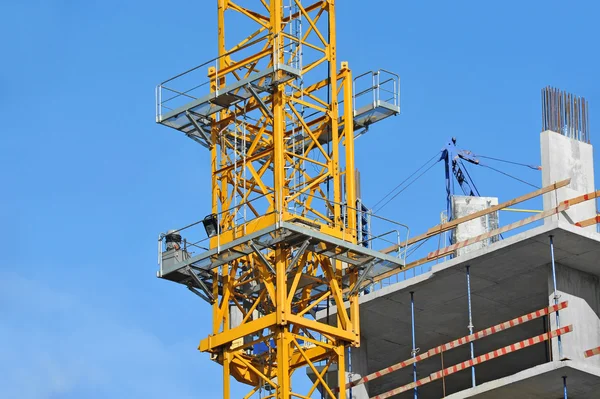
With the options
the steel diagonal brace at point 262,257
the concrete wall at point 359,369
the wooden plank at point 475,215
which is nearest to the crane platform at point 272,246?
the steel diagonal brace at point 262,257

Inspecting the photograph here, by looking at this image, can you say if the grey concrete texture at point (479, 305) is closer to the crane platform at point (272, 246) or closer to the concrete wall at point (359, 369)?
the concrete wall at point (359, 369)

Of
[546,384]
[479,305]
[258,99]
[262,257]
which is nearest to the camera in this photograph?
[262,257]

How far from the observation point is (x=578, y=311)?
5084 centimetres

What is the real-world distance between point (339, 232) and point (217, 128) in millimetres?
5800

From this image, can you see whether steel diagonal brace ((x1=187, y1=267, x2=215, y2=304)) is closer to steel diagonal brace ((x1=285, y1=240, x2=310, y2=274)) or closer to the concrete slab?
steel diagonal brace ((x1=285, y1=240, x2=310, y2=274))

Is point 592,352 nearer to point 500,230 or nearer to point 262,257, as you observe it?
point 500,230

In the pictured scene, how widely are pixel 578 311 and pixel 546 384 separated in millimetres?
2539

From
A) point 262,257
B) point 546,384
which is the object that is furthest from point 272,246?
point 546,384

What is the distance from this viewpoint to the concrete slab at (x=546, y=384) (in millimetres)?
48812

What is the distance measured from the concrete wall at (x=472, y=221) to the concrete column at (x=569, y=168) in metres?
4.90

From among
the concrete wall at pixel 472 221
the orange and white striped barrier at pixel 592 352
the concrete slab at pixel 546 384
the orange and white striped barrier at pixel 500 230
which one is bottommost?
the concrete slab at pixel 546 384

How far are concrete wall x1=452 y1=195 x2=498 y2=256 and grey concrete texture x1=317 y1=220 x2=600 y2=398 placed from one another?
100 inches

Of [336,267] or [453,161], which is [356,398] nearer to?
[336,267]

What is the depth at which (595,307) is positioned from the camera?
169ft
